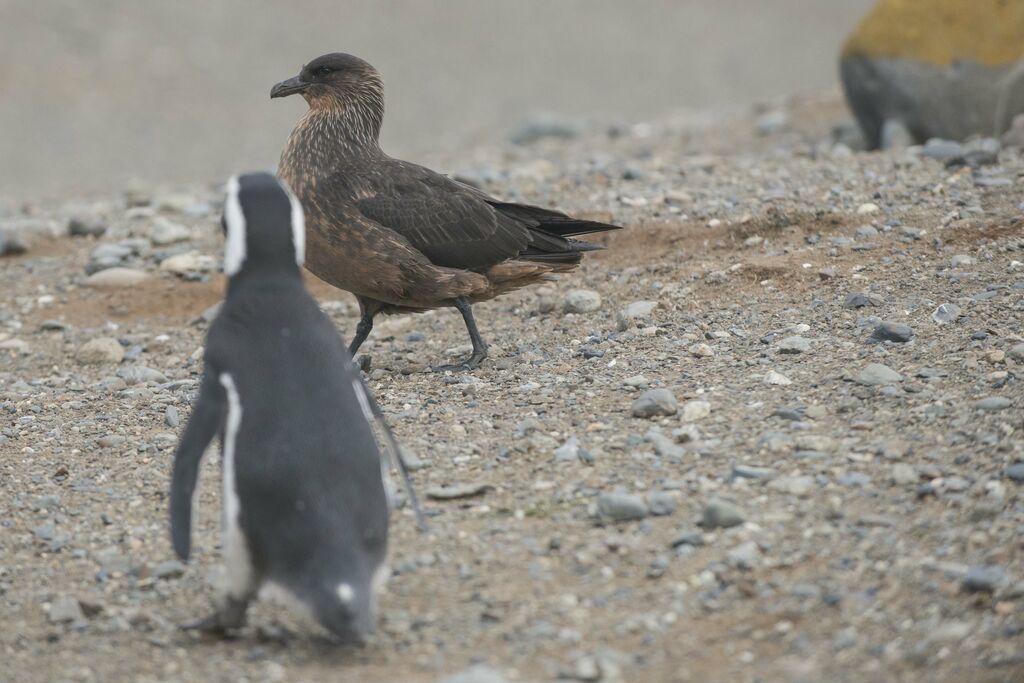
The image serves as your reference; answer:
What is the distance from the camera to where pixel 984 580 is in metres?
3.78

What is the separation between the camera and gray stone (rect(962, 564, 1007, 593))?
12.4 ft

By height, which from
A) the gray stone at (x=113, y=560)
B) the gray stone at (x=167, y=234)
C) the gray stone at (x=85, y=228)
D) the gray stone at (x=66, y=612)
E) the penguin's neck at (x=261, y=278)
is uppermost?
the gray stone at (x=85, y=228)

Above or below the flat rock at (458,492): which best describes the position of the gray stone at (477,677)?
below

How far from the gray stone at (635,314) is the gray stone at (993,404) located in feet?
6.49

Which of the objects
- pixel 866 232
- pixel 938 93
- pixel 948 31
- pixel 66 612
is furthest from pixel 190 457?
pixel 948 31

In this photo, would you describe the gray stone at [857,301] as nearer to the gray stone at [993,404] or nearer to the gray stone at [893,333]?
the gray stone at [893,333]

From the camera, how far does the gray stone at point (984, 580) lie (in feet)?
12.4

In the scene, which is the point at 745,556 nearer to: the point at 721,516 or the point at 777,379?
the point at 721,516

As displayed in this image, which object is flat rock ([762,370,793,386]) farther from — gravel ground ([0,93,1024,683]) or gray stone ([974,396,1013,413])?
gray stone ([974,396,1013,413])

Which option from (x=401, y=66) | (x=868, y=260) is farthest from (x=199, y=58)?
(x=868, y=260)

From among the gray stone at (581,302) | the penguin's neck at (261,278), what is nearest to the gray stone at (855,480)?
the penguin's neck at (261,278)

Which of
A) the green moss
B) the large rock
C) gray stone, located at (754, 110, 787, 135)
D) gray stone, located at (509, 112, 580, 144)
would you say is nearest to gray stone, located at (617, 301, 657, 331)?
the large rock

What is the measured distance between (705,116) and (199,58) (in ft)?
27.7

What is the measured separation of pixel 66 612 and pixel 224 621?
619 mm
